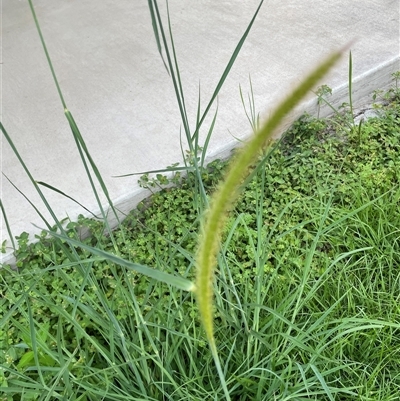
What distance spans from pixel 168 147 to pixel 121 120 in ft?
0.93

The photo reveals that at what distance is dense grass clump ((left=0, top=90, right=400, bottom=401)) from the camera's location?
37.7 inches

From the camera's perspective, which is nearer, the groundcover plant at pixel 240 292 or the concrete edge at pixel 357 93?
the groundcover plant at pixel 240 292

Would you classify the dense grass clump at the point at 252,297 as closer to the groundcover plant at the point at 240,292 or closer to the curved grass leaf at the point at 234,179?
the groundcover plant at the point at 240,292

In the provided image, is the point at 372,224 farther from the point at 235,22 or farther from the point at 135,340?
the point at 235,22

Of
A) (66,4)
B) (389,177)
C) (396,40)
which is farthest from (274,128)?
(66,4)

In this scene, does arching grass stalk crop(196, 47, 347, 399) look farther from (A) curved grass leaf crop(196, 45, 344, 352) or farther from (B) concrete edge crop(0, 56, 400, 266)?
(B) concrete edge crop(0, 56, 400, 266)

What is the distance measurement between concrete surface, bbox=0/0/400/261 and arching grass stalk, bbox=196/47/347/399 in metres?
1.26

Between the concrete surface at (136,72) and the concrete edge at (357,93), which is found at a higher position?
the concrete surface at (136,72)

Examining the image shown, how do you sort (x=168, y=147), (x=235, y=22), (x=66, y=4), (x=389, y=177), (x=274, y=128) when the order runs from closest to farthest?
(x=274, y=128) → (x=389, y=177) → (x=168, y=147) → (x=235, y=22) → (x=66, y=4)

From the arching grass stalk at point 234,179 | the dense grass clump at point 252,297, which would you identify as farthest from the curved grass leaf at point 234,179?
the dense grass clump at point 252,297

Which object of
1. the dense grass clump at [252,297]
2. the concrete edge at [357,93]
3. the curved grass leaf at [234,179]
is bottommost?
the dense grass clump at [252,297]

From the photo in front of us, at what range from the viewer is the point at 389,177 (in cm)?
161

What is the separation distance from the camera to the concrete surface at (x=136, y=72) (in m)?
1.79

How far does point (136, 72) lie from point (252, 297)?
4.72 ft
